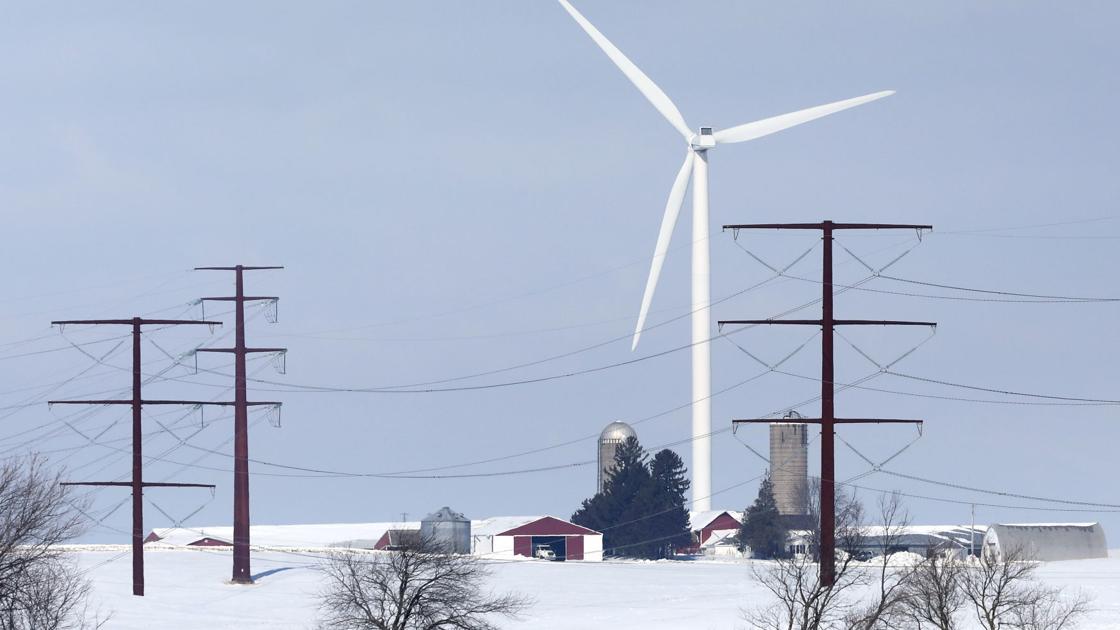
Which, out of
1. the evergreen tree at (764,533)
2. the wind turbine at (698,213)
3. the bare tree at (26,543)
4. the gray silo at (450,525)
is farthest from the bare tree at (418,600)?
the evergreen tree at (764,533)

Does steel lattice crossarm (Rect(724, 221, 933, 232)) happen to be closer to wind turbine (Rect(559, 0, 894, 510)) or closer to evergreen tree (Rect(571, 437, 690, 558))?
wind turbine (Rect(559, 0, 894, 510))

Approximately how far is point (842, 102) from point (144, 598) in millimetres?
47742

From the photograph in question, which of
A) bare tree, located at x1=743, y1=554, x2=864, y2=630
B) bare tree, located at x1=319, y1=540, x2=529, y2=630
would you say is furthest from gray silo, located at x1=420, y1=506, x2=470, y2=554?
bare tree, located at x1=319, y1=540, x2=529, y2=630

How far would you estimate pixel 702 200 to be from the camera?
123 meters

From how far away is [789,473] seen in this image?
6845 inches

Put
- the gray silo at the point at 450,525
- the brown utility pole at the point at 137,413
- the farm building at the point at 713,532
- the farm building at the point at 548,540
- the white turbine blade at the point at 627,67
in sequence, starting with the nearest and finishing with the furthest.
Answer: the brown utility pole at the point at 137,413 < the white turbine blade at the point at 627,67 < the gray silo at the point at 450,525 < the farm building at the point at 548,540 < the farm building at the point at 713,532

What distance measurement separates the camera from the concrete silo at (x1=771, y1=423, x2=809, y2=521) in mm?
170500

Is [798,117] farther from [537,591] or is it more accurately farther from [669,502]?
[669,502]

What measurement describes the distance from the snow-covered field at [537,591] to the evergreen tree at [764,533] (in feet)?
64.2

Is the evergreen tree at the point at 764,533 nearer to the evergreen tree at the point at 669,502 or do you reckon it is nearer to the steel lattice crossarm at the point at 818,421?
the evergreen tree at the point at 669,502

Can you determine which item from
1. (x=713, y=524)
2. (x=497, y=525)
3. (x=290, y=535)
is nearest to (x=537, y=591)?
(x=497, y=525)

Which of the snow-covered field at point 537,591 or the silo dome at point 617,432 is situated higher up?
the silo dome at point 617,432

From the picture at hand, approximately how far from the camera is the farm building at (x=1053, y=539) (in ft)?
428

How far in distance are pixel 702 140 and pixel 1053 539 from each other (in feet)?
131
